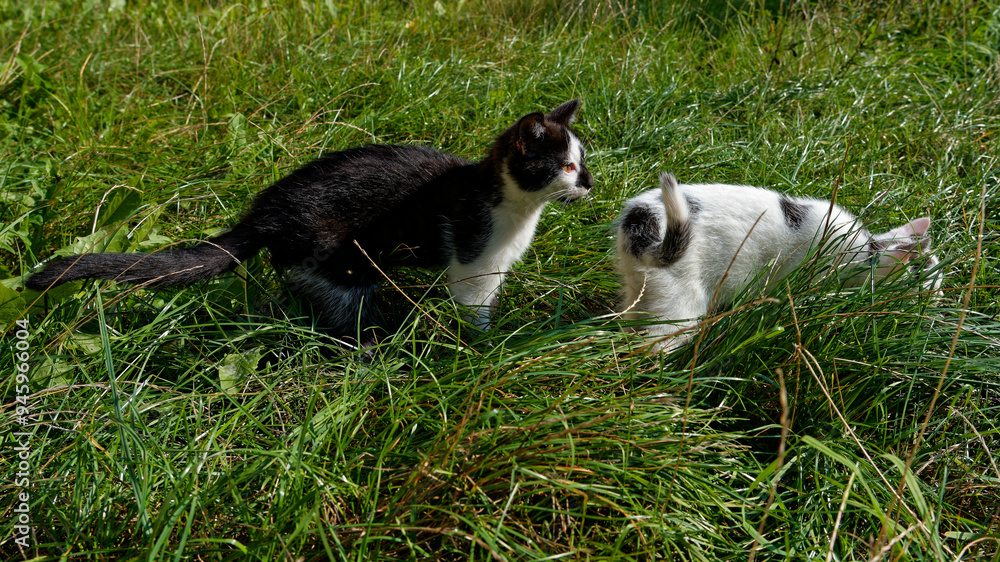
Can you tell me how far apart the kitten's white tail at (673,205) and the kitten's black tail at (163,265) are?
5.23 feet

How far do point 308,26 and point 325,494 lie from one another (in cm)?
399

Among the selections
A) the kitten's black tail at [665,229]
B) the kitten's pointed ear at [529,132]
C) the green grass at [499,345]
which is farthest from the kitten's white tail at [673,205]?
the kitten's pointed ear at [529,132]

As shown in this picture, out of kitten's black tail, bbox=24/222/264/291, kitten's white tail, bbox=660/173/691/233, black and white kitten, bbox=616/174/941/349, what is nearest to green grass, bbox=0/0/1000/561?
kitten's black tail, bbox=24/222/264/291

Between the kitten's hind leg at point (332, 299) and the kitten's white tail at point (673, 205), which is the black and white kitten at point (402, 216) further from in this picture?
the kitten's white tail at point (673, 205)

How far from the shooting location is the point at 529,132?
9.57 feet

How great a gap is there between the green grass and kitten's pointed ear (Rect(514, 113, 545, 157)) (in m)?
0.52

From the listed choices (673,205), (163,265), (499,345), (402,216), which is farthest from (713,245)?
(163,265)

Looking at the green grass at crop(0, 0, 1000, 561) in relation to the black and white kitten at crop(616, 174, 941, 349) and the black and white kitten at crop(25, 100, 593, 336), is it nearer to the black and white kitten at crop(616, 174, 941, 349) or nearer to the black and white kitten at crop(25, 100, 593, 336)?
the black and white kitten at crop(25, 100, 593, 336)

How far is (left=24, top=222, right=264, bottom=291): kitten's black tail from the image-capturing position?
2250 mm

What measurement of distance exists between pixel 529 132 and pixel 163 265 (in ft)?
5.00

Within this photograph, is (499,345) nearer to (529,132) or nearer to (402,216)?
(402,216)

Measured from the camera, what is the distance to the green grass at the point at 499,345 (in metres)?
1.72

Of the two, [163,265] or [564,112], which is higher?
[564,112]

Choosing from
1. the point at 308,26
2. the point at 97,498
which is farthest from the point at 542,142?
the point at 308,26
